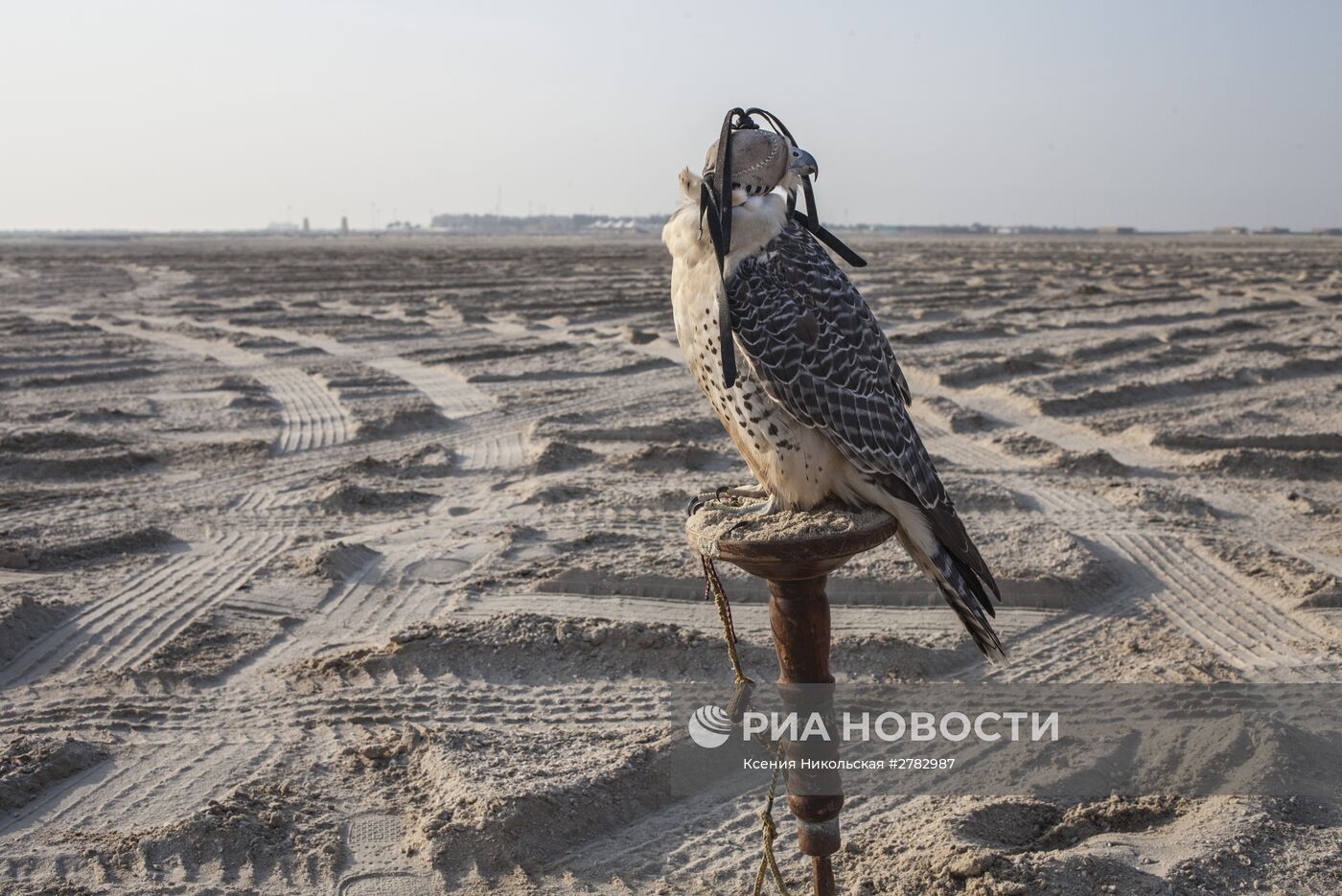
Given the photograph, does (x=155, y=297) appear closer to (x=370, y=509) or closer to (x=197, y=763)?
(x=370, y=509)

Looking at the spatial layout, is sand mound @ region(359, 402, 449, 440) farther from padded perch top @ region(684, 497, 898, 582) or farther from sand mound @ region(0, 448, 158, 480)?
padded perch top @ region(684, 497, 898, 582)

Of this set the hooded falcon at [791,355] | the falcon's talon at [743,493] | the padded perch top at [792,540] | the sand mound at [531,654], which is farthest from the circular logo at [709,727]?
the padded perch top at [792,540]

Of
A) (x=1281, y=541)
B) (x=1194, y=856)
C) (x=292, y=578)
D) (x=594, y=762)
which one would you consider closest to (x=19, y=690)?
(x=292, y=578)

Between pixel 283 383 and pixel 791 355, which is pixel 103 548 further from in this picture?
pixel 283 383

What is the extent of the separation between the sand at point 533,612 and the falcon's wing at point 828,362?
1.28 meters

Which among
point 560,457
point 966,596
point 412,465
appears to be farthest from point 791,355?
point 412,465

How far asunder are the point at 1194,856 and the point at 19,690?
Result: 4.61 meters

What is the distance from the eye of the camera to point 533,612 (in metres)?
5.51

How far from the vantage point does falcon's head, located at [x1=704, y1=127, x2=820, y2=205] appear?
8.61 ft

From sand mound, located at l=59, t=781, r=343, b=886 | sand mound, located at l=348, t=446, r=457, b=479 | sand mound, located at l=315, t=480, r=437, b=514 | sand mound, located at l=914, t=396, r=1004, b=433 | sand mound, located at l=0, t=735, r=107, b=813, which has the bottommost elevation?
sand mound, located at l=59, t=781, r=343, b=886

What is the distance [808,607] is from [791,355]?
0.63 metres

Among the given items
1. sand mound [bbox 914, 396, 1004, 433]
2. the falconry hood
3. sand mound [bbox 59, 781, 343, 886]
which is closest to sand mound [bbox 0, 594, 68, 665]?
sand mound [bbox 59, 781, 343, 886]

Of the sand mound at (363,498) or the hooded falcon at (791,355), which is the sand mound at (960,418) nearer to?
the sand mound at (363,498)

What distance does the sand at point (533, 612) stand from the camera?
3551 millimetres
